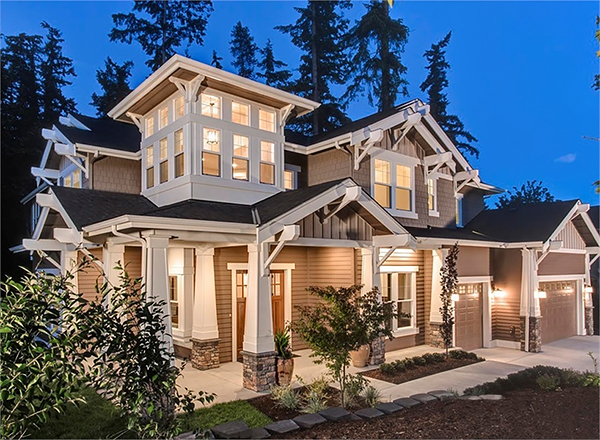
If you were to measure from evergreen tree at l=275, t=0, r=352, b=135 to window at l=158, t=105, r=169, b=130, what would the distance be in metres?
15.2

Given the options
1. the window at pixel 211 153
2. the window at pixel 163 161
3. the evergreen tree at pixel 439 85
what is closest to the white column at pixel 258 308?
the window at pixel 211 153

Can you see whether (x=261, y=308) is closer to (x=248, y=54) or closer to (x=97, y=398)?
(x=97, y=398)

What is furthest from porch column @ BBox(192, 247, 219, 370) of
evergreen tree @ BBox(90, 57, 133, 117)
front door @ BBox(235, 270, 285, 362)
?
evergreen tree @ BBox(90, 57, 133, 117)

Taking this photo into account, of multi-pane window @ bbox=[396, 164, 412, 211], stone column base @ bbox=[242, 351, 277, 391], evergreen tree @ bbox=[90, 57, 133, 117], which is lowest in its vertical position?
stone column base @ bbox=[242, 351, 277, 391]

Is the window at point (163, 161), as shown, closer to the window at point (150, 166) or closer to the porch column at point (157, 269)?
the window at point (150, 166)

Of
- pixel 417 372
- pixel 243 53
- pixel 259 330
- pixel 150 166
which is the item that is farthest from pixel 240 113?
pixel 243 53

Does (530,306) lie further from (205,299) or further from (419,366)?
(205,299)

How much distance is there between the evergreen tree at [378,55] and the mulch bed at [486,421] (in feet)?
71.0

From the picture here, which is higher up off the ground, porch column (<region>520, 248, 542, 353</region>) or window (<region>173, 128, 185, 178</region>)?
window (<region>173, 128, 185, 178</region>)

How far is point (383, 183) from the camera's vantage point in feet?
42.8

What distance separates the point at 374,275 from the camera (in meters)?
10.8

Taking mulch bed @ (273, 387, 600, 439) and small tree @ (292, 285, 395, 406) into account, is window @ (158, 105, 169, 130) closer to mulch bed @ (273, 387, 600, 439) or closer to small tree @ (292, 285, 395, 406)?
small tree @ (292, 285, 395, 406)

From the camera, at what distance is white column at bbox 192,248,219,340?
399 inches

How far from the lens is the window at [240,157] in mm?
10750
